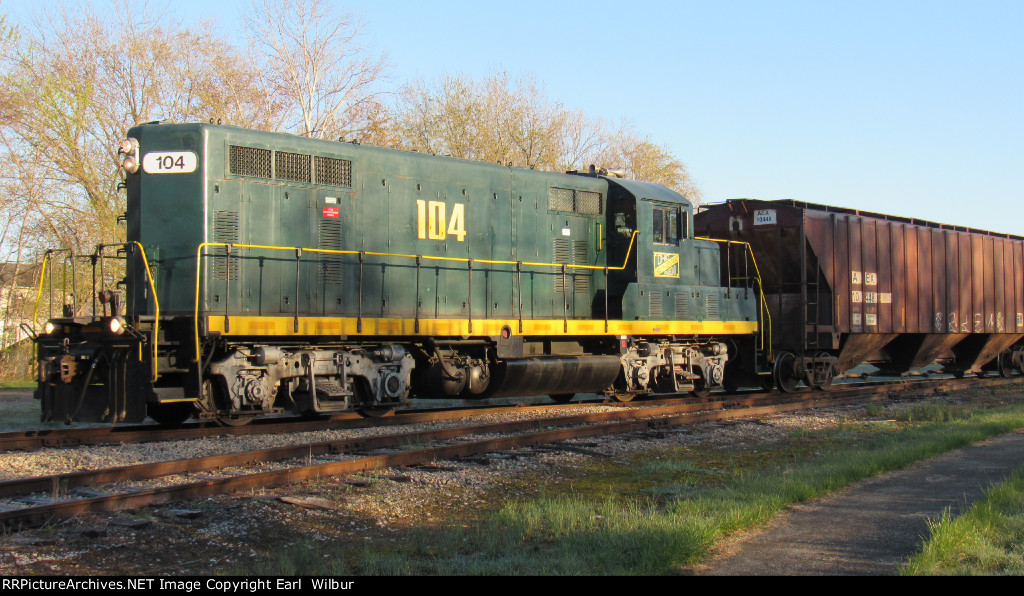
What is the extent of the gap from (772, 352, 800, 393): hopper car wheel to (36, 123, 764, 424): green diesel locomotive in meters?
2.18

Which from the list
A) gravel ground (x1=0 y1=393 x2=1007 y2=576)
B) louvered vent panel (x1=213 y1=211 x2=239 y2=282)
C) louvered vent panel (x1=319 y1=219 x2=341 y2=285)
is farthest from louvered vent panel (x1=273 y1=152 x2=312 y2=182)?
gravel ground (x1=0 y1=393 x2=1007 y2=576)

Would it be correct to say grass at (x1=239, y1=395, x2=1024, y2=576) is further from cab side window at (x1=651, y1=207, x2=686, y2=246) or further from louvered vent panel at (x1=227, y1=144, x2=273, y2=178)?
louvered vent panel at (x1=227, y1=144, x2=273, y2=178)

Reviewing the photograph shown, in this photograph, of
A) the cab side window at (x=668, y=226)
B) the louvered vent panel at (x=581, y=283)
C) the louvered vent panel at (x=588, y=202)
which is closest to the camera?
the louvered vent panel at (x=581, y=283)

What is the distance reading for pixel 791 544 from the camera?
5328 millimetres

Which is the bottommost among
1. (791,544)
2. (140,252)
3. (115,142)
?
(791,544)

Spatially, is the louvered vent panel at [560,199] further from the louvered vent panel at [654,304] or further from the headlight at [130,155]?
the headlight at [130,155]

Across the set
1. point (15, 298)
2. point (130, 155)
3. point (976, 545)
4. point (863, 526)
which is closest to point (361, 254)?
point (130, 155)

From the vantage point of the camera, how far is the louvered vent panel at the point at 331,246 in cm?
1128

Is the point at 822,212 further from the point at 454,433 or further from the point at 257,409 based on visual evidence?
the point at 257,409

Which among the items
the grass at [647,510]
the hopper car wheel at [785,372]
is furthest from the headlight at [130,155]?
the hopper car wheel at [785,372]

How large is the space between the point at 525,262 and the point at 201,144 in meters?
5.14

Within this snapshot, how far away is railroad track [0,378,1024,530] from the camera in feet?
20.0

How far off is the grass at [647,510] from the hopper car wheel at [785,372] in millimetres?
6284
